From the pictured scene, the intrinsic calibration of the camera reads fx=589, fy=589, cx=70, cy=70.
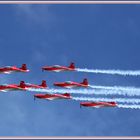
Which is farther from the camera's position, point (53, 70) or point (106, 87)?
point (53, 70)

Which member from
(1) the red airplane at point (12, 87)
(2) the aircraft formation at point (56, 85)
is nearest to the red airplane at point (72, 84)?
(2) the aircraft formation at point (56, 85)

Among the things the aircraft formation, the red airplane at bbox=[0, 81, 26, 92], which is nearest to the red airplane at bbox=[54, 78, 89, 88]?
the aircraft formation

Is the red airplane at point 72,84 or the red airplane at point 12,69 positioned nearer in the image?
the red airplane at point 12,69

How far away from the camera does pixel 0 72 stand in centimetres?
16438

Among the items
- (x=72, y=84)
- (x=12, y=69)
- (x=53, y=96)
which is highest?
(x=12, y=69)

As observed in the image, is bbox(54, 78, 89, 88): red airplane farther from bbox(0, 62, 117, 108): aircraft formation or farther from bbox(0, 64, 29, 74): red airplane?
bbox(0, 64, 29, 74): red airplane

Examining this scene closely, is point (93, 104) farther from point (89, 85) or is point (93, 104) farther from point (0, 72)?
point (0, 72)

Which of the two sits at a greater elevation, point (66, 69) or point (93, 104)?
point (66, 69)

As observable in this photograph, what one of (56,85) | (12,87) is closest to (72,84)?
(56,85)

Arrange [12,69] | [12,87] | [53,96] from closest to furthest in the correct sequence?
[12,69], [12,87], [53,96]

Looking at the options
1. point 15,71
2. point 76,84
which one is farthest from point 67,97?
point 15,71

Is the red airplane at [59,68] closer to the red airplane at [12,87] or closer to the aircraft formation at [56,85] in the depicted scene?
the aircraft formation at [56,85]

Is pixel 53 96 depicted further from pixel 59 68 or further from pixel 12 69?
pixel 12 69

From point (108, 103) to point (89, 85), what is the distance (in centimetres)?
800
